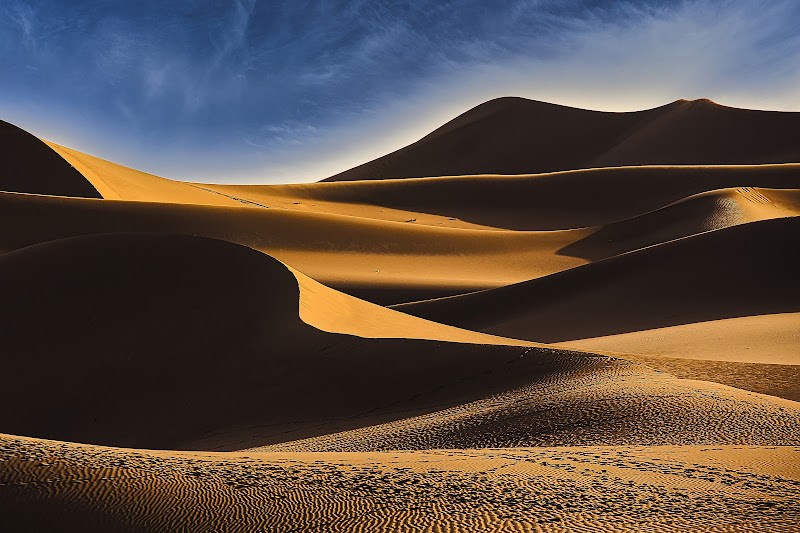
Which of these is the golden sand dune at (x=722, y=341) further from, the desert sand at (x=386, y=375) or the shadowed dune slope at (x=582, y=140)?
the shadowed dune slope at (x=582, y=140)

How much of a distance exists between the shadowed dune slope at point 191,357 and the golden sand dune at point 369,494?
410 cm

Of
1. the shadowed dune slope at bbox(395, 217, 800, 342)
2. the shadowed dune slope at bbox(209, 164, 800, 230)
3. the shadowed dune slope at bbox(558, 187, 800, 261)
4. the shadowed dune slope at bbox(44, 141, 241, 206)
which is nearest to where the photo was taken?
the shadowed dune slope at bbox(395, 217, 800, 342)

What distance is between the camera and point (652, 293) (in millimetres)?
20109

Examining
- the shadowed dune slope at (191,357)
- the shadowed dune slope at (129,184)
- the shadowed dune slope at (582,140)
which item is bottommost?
the shadowed dune slope at (191,357)

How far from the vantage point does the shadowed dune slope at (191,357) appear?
949 cm

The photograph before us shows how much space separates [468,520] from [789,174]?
58028 millimetres

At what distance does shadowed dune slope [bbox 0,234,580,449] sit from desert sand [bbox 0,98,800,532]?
0.04 m

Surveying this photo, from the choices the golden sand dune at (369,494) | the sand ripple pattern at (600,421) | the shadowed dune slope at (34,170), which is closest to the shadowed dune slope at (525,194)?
the shadowed dune slope at (34,170)

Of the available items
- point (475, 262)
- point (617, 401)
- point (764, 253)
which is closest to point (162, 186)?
point (475, 262)

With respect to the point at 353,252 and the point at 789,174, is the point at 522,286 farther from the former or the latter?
the point at 789,174

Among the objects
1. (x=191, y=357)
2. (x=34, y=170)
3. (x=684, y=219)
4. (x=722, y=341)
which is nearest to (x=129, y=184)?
(x=34, y=170)

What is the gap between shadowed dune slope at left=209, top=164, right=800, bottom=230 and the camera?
51.0 m

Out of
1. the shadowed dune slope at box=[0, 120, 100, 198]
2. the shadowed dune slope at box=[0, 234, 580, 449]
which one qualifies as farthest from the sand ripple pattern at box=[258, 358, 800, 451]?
the shadowed dune slope at box=[0, 120, 100, 198]

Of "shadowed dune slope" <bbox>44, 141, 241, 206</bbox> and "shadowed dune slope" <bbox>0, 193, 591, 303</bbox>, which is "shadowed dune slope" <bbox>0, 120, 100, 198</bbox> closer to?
"shadowed dune slope" <bbox>44, 141, 241, 206</bbox>
